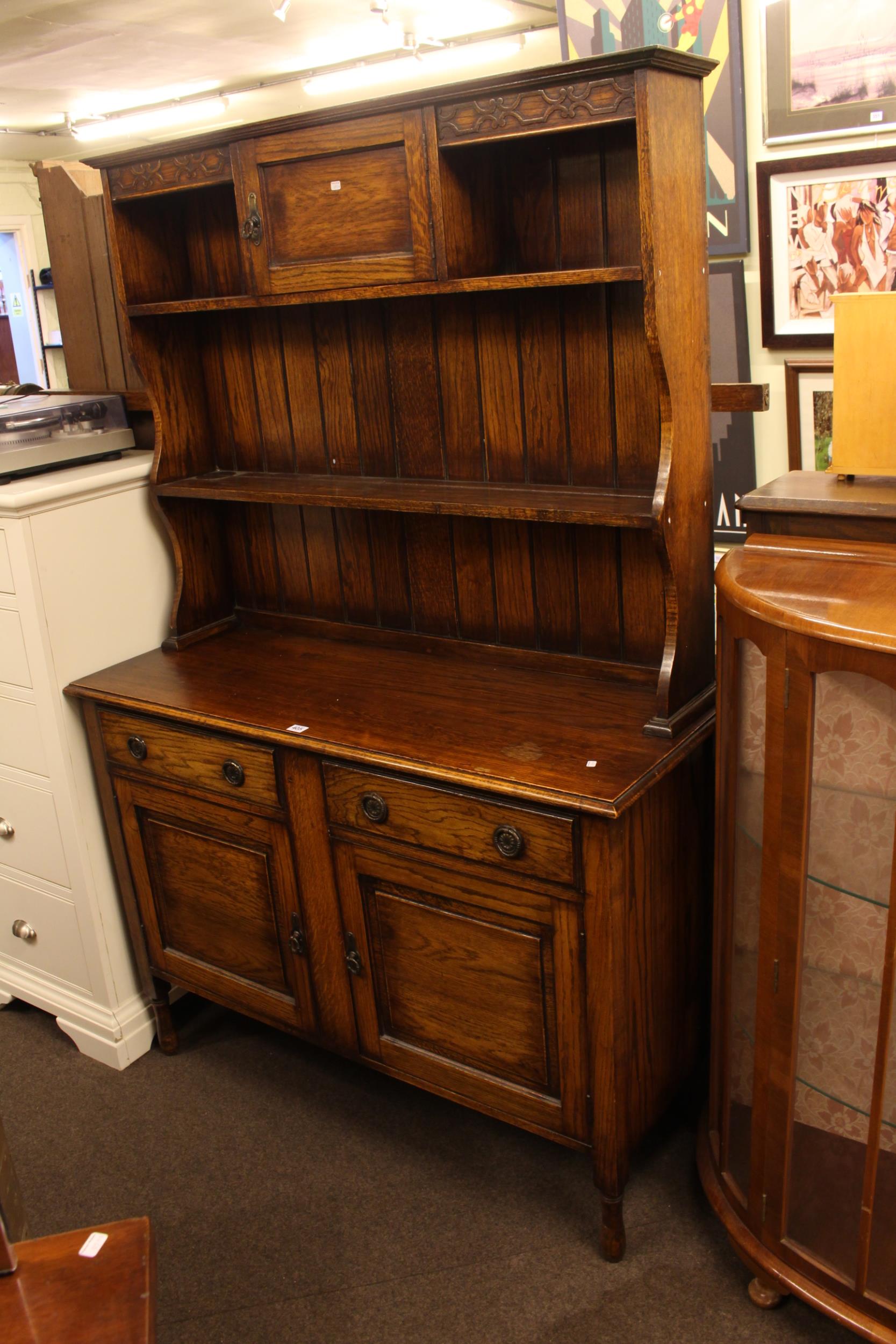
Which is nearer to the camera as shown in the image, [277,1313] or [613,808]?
[613,808]

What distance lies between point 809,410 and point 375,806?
2181mm

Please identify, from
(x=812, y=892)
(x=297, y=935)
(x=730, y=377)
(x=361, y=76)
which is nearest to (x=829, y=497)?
(x=812, y=892)

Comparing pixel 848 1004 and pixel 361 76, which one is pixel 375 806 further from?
pixel 361 76

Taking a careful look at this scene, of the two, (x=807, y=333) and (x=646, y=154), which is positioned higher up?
(x=646, y=154)

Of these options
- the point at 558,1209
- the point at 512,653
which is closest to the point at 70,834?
the point at 512,653

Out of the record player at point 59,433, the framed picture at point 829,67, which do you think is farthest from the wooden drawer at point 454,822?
the framed picture at point 829,67

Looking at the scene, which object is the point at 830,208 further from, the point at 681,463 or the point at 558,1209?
the point at 558,1209

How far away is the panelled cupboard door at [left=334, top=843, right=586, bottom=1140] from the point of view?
191 cm

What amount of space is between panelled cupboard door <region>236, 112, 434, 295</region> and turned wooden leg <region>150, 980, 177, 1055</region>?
1.58 meters

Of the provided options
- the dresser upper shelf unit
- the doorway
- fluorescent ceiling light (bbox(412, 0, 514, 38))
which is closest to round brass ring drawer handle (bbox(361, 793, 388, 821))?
the dresser upper shelf unit

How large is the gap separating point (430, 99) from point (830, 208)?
1830mm

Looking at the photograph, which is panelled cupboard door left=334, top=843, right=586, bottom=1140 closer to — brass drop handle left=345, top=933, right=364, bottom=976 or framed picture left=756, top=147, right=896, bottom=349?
brass drop handle left=345, top=933, right=364, bottom=976

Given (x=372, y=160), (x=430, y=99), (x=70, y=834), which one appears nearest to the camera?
(x=430, y=99)

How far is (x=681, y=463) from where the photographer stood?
1.90 metres
